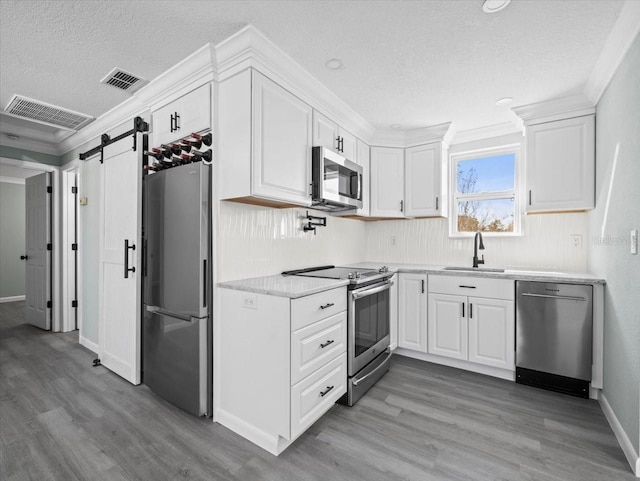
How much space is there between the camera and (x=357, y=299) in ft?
7.64

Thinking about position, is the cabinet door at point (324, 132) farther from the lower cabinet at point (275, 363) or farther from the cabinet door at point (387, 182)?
the lower cabinet at point (275, 363)

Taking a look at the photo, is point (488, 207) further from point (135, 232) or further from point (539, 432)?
point (135, 232)

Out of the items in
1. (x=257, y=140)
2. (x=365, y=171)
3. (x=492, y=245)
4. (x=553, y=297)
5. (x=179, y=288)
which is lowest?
(x=553, y=297)

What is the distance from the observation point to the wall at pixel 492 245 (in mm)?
2947

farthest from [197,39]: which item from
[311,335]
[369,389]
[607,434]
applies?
[607,434]

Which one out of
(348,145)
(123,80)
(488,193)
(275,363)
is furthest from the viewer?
(488,193)

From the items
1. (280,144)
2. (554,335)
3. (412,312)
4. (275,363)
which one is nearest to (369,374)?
(412,312)

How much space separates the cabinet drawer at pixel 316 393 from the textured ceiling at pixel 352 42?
2.05 meters

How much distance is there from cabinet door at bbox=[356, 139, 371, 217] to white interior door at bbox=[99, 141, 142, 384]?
2.07 metres

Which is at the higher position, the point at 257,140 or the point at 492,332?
the point at 257,140

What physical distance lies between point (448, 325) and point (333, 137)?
2052 mm

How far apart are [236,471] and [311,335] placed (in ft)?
2.55

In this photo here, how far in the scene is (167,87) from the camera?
2.34 meters

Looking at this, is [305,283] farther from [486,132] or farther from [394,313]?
[486,132]
